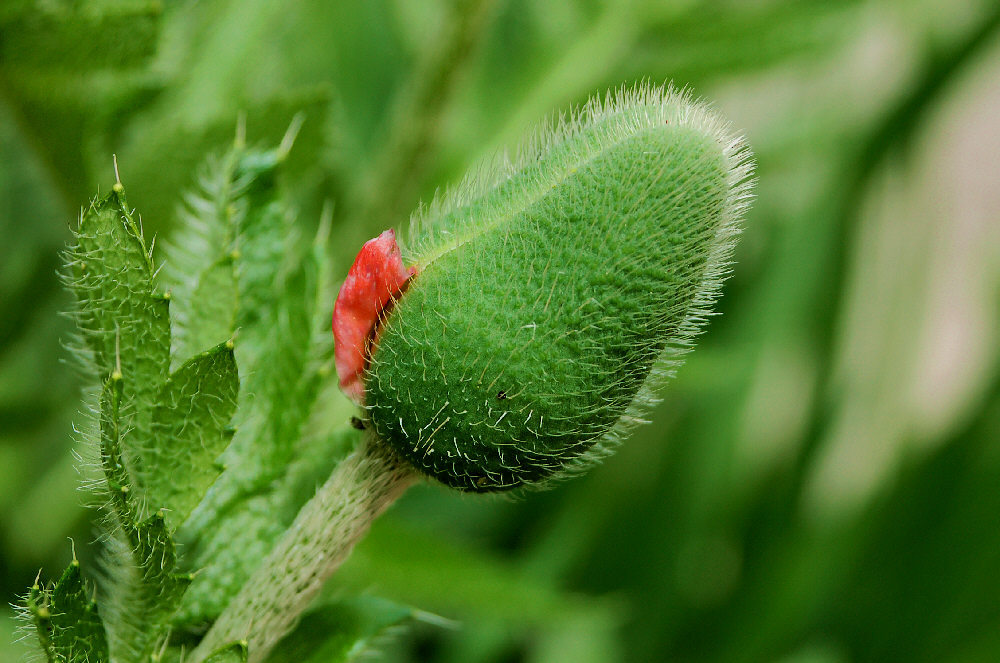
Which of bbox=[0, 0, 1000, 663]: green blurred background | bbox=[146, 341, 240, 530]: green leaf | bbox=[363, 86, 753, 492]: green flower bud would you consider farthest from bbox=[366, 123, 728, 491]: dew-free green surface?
bbox=[0, 0, 1000, 663]: green blurred background

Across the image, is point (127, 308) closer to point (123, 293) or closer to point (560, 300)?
point (123, 293)

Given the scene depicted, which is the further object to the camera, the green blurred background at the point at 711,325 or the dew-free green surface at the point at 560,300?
the green blurred background at the point at 711,325

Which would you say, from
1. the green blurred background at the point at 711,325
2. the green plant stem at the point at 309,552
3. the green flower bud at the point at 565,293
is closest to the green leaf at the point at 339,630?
the green plant stem at the point at 309,552

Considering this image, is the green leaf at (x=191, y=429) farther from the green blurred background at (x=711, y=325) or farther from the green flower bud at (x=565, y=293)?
the green blurred background at (x=711, y=325)

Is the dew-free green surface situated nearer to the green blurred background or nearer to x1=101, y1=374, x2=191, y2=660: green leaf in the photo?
x1=101, y1=374, x2=191, y2=660: green leaf

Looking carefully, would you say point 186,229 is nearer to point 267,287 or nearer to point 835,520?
point 267,287

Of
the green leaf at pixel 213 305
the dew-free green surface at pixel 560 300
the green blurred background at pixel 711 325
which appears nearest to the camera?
the dew-free green surface at pixel 560 300

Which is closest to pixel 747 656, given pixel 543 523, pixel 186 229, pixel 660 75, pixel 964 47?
pixel 543 523
